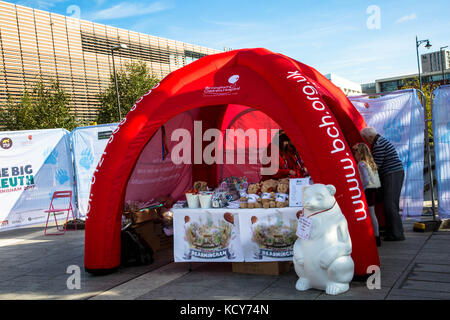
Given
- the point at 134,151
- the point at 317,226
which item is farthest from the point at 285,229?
the point at 134,151

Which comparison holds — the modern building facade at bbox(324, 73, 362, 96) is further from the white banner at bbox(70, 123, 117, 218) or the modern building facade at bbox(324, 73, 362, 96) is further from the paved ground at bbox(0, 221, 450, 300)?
the paved ground at bbox(0, 221, 450, 300)

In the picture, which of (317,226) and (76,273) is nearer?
(317,226)

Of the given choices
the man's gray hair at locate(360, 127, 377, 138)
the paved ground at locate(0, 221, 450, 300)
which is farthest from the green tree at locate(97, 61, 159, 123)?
the man's gray hair at locate(360, 127, 377, 138)

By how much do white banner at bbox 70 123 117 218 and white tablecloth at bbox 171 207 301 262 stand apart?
5.54 meters

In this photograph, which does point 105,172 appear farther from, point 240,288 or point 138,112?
point 240,288

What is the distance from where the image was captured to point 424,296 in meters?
4.05

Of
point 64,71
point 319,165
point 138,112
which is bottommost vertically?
point 319,165

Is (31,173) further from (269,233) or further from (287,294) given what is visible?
(287,294)

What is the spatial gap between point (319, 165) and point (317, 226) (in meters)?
0.76

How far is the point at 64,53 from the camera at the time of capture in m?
28.6

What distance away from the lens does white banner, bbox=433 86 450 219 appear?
690 centimetres

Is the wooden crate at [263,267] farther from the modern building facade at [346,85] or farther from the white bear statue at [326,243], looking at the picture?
the modern building facade at [346,85]

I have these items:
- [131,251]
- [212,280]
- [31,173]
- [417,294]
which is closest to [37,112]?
[31,173]

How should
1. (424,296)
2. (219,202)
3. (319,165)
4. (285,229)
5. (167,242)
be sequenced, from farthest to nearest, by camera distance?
(167,242)
(219,202)
(285,229)
(319,165)
(424,296)
